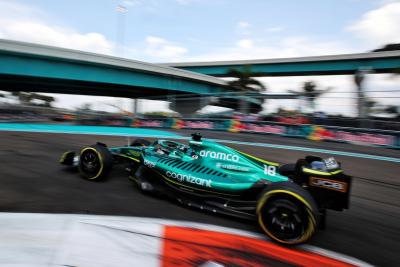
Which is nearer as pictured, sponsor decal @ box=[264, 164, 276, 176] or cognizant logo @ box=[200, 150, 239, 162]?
sponsor decal @ box=[264, 164, 276, 176]

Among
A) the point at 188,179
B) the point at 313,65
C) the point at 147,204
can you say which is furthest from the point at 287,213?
the point at 313,65

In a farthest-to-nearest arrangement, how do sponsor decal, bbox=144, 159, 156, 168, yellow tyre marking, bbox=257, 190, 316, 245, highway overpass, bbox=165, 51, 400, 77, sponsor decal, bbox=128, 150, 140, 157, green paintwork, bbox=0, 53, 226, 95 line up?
1. highway overpass, bbox=165, 51, 400, 77
2. green paintwork, bbox=0, 53, 226, 95
3. sponsor decal, bbox=128, 150, 140, 157
4. sponsor decal, bbox=144, 159, 156, 168
5. yellow tyre marking, bbox=257, 190, 316, 245

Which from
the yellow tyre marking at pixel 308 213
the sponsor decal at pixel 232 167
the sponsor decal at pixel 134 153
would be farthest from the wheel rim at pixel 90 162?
the yellow tyre marking at pixel 308 213

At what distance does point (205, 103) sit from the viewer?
1834 cm

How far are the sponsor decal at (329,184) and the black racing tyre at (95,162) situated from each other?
3309mm

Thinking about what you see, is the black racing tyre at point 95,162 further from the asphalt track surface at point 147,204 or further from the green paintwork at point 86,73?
the green paintwork at point 86,73

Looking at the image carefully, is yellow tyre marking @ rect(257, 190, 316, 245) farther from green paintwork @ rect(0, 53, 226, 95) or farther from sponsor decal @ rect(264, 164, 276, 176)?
green paintwork @ rect(0, 53, 226, 95)

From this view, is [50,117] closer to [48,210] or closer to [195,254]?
[48,210]

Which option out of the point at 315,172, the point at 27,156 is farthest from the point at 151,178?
the point at 27,156

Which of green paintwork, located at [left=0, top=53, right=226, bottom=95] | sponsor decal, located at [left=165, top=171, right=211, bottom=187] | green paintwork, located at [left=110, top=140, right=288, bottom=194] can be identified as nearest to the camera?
green paintwork, located at [left=110, top=140, right=288, bottom=194]

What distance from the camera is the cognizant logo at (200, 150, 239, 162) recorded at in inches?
171

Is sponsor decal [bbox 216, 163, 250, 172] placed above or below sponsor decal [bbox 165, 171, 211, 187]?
above

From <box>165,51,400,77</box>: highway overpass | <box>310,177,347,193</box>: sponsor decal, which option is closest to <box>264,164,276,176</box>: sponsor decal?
<box>310,177,347,193</box>: sponsor decal

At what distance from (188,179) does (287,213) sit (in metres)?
1.52
